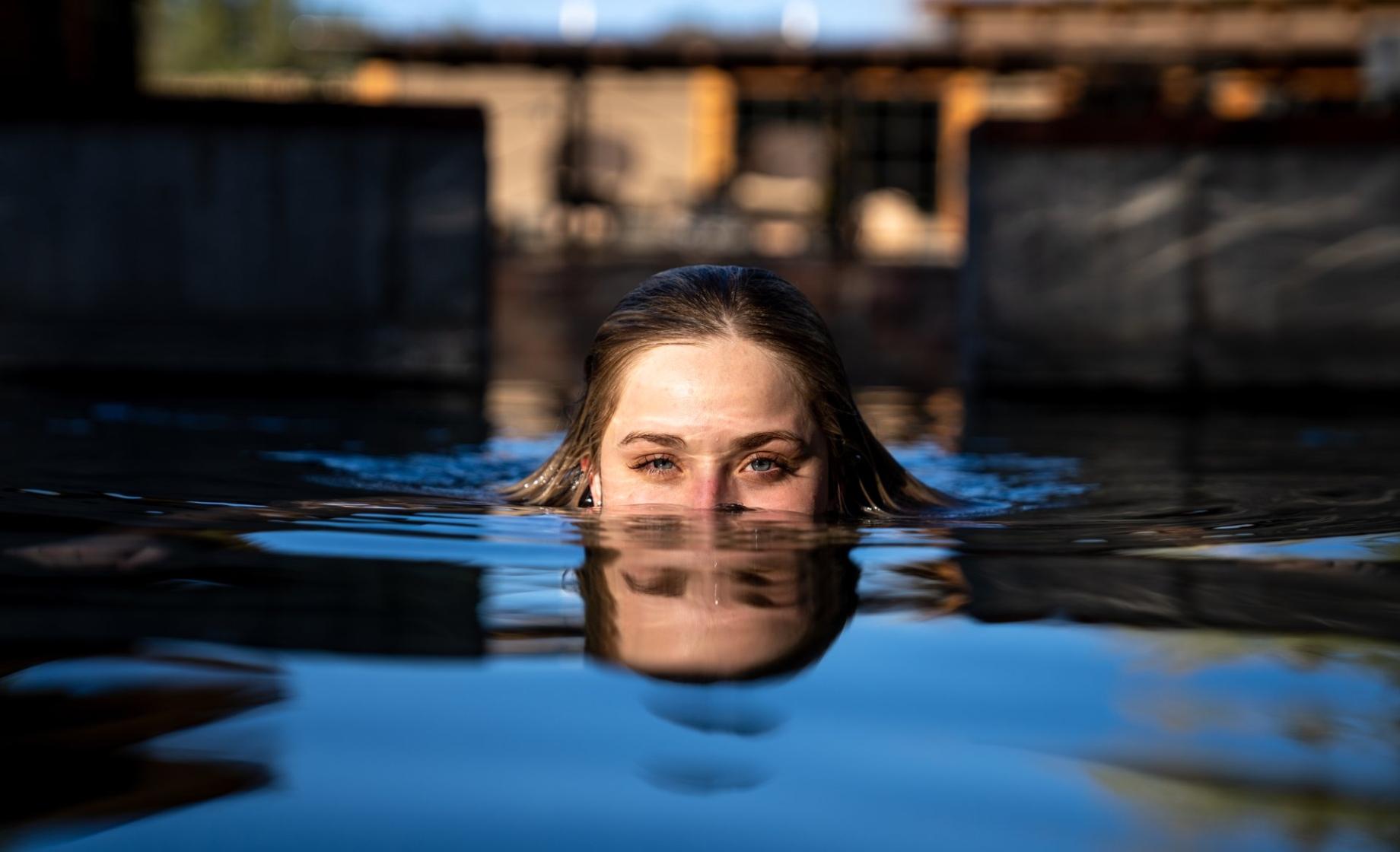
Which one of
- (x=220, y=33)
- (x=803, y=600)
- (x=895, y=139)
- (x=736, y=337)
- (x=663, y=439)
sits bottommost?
(x=803, y=600)

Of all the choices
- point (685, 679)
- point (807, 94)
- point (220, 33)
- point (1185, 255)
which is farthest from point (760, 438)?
point (220, 33)

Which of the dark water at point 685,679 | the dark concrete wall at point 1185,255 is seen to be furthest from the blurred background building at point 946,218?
the dark water at point 685,679

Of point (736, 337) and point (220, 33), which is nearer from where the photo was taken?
point (736, 337)

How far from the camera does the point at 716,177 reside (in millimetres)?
17859

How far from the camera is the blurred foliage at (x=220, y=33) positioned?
46438mm

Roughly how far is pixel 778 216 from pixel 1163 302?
19.9 feet

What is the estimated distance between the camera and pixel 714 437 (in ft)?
9.21

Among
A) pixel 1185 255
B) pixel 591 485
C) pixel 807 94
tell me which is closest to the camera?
pixel 591 485

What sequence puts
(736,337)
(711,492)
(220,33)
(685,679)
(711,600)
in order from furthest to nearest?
1. (220,33)
2. (736,337)
3. (711,492)
4. (711,600)
5. (685,679)

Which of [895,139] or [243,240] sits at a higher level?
[895,139]

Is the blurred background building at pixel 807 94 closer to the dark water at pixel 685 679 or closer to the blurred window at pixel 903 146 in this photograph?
the blurred window at pixel 903 146

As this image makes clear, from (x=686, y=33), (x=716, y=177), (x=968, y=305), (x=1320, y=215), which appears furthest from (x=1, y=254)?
(x=716, y=177)

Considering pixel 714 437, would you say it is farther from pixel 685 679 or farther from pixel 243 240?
pixel 243 240

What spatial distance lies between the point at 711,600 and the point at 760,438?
44.6 inches
